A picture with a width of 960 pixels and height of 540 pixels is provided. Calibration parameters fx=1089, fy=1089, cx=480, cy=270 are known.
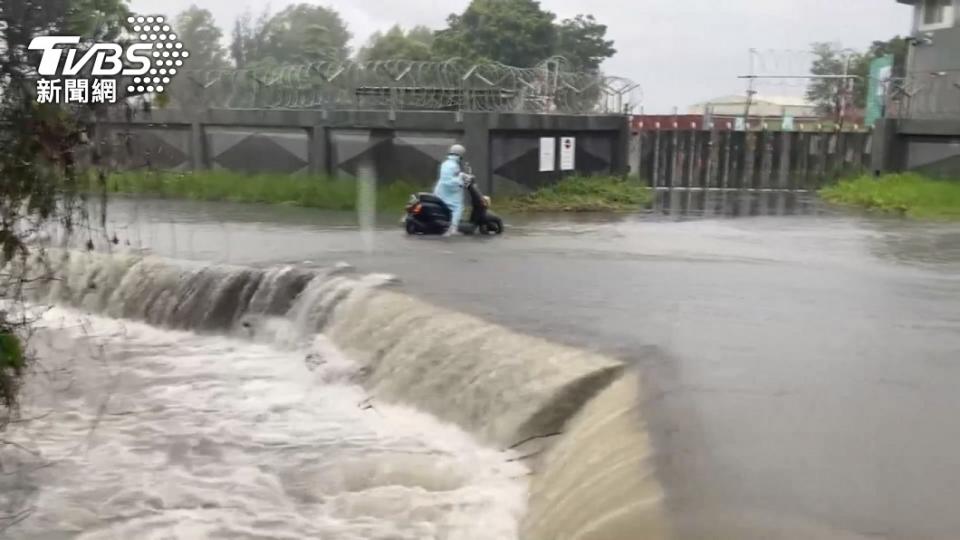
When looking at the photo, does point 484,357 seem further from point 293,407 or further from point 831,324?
point 831,324

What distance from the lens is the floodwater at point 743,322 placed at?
5637mm

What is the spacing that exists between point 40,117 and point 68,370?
16.5 feet

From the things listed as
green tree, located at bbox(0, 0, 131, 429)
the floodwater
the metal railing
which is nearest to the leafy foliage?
the floodwater

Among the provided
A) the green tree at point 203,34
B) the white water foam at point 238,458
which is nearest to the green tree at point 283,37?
the green tree at point 203,34

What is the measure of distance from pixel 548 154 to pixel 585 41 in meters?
28.8

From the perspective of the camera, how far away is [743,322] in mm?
9617

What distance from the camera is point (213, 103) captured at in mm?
22812

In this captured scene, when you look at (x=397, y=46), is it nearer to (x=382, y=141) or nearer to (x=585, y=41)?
(x=585, y=41)

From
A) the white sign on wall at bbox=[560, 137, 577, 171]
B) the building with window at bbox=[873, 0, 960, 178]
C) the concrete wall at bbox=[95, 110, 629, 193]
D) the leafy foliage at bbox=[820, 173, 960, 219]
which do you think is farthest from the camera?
the building with window at bbox=[873, 0, 960, 178]

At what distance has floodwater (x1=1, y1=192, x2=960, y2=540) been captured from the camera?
5.64 meters

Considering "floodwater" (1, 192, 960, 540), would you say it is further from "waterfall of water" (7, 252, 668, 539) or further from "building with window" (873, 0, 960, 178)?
"building with window" (873, 0, 960, 178)

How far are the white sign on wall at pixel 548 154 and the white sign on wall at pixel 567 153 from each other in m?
0.24

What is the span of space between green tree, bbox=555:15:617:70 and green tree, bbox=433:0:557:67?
4.69 m

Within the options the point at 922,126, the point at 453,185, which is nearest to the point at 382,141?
the point at 453,185
